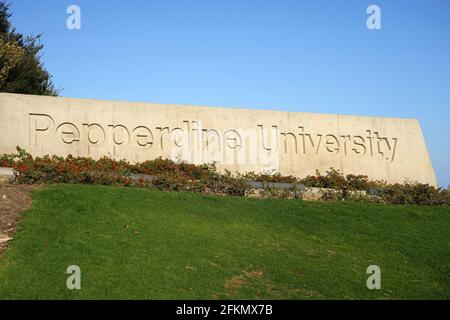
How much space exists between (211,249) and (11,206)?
4.25 m

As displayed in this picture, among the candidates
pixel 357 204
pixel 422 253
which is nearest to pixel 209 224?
pixel 422 253

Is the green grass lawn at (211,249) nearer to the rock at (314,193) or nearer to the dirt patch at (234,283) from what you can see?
the dirt patch at (234,283)

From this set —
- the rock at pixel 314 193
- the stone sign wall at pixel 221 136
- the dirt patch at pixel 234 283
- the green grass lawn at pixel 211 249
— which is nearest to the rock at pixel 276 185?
the rock at pixel 314 193

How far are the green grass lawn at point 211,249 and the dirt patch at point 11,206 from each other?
0.23m

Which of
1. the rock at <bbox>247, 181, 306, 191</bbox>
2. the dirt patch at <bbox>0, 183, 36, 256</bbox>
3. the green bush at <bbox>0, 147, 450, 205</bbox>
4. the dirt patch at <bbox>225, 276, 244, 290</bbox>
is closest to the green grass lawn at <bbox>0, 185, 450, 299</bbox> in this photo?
the dirt patch at <bbox>225, 276, 244, 290</bbox>

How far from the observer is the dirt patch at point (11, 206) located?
10.9 m

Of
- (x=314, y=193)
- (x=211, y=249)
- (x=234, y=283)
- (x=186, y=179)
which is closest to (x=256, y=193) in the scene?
(x=314, y=193)

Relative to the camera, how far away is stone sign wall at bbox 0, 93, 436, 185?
1862 cm

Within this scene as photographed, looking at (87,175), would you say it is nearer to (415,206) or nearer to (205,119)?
(205,119)

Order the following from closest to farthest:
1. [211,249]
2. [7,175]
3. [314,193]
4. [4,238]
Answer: [4,238], [211,249], [7,175], [314,193]

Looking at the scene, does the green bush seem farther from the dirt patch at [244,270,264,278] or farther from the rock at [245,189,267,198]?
the dirt patch at [244,270,264,278]

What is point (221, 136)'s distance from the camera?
20.4 m

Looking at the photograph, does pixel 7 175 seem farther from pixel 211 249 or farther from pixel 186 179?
pixel 211 249
